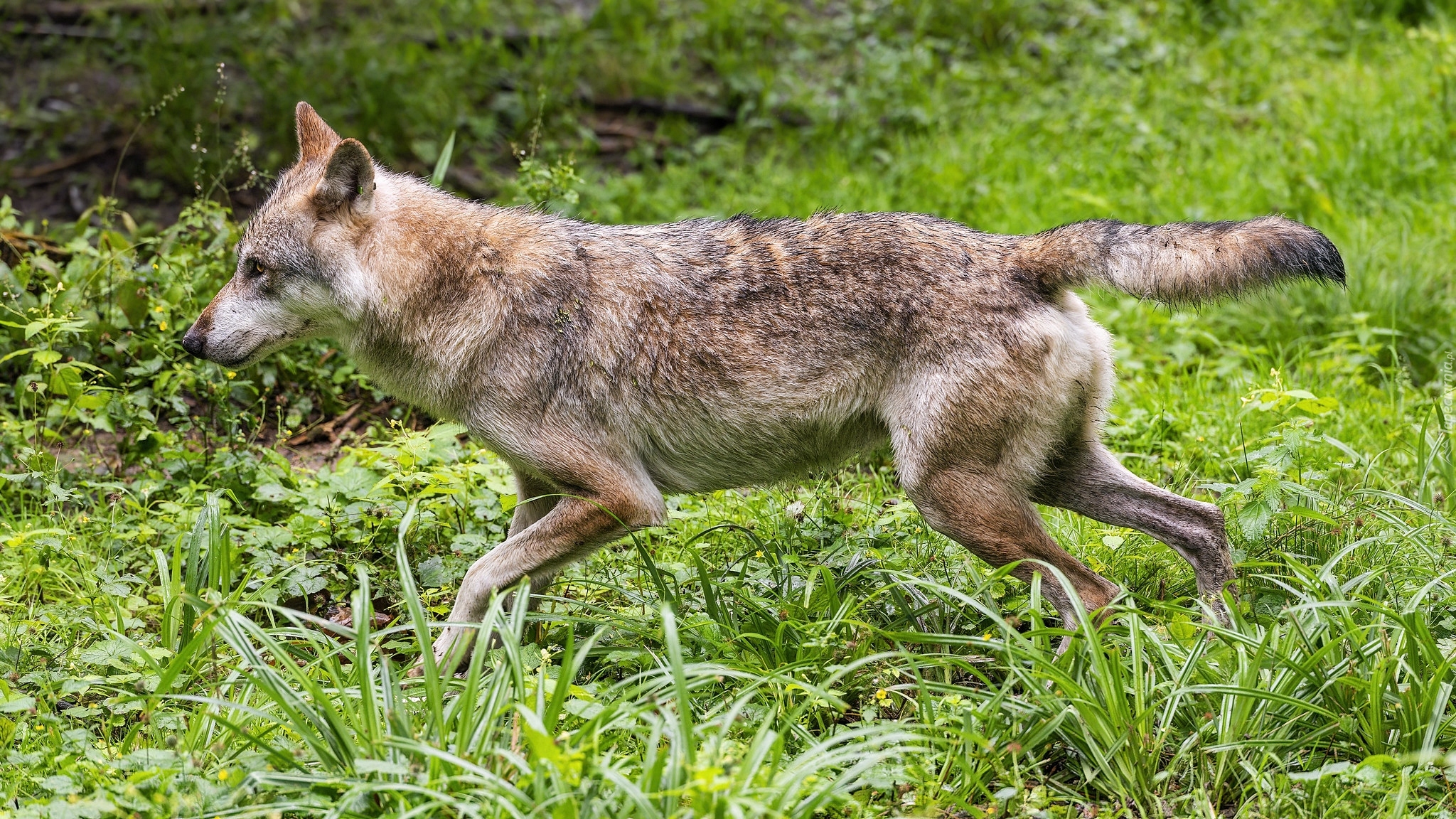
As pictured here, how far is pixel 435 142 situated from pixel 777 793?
7447 millimetres

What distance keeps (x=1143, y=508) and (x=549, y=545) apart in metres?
2.33

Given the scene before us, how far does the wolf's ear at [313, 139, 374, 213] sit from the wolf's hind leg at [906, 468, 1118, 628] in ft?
7.75

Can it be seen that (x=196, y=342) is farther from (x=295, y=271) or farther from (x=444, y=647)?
(x=444, y=647)

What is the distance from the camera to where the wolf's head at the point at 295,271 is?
189 inches

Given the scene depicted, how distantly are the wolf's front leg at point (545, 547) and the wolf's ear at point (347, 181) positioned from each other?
1431mm

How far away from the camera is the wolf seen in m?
4.51

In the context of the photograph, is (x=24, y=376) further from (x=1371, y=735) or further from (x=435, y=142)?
(x=1371, y=735)

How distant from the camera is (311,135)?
207 inches

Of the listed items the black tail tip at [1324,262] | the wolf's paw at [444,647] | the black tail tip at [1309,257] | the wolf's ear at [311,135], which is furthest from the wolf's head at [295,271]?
the black tail tip at [1324,262]

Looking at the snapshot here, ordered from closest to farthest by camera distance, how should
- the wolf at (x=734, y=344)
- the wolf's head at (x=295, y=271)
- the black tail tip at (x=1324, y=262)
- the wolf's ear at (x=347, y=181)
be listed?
the black tail tip at (x=1324, y=262), the wolf at (x=734, y=344), the wolf's ear at (x=347, y=181), the wolf's head at (x=295, y=271)

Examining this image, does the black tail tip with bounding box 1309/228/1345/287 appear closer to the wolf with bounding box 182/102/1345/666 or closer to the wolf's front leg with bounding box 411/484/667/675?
the wolf with bounding box 182/102/1345/666

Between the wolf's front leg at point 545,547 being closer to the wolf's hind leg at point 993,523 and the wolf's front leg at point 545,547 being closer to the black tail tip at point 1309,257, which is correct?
the wolf's hind leg at point 993,523

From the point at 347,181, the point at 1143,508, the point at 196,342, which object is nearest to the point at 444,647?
the point at 196,342

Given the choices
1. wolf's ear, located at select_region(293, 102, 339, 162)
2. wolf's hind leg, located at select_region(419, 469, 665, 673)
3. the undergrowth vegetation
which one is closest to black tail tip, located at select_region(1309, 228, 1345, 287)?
the undergrowth vegetation
